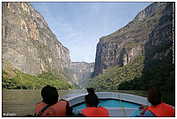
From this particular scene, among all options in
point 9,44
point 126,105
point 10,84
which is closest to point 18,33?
point 9,44

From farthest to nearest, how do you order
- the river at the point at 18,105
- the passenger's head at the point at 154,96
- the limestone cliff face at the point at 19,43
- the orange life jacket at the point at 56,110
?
the limestone cliff face at the point at 19,43
the river at the point at 18,105
the orange life jacket at the point at 56,110
the passenger's head at the point at 154,96

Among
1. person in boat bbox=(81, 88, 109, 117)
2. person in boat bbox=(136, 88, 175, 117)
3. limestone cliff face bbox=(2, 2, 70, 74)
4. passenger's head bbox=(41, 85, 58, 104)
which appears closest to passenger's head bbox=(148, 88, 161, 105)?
person in boat bbox=(136, 88, 175, 117)

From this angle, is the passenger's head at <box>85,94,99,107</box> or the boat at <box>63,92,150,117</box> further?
the boat at <box>63,92,150,117</box>

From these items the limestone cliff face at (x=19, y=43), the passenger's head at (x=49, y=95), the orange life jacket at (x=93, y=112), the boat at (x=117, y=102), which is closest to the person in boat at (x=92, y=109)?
the orange life jacket at (x=93, y=112)

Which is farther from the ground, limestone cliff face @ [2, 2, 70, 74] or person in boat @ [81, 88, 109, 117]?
limestone cliff face @ [2, 2, 70, 74]

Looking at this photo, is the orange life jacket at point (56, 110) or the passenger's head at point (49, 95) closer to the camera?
the passenger's head at point (49, 95)

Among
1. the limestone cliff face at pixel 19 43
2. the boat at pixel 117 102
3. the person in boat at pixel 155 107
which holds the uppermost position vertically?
the limestone cliff face at pixel 19 43

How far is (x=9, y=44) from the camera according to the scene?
142 meters

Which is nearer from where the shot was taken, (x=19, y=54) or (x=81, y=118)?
(x=81, y=118)

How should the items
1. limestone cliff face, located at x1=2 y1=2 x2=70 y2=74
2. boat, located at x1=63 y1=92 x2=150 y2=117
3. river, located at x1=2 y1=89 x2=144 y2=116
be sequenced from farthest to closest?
limestone cliff face, located at x1=2 y1=2 x2=70 y2=74
river, located at x1=2 y1=89 x2=144 y2=116
boat, located at x1=63 y1=92 x2=150 y2=117

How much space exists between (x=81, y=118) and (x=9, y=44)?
5609 inches

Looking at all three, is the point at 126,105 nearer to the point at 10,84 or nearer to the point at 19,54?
the point at 10,84

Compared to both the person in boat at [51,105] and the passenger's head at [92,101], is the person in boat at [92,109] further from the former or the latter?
the person in boat at [51,105]

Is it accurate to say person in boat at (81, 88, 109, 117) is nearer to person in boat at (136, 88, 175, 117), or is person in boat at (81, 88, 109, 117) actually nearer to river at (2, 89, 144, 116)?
person in boat at (136, 88, 175, 117)
